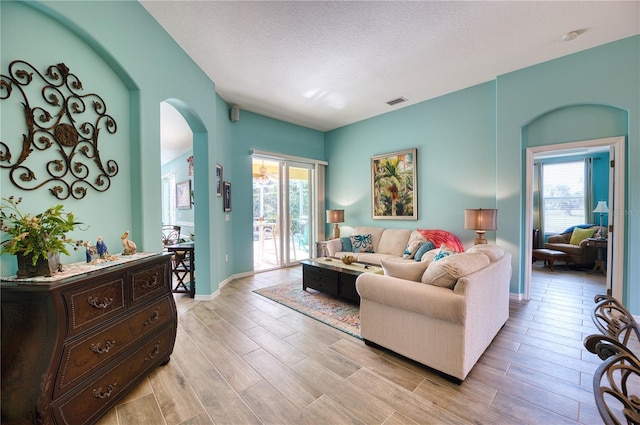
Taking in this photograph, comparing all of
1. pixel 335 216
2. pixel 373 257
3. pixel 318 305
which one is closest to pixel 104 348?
pixel 318 305

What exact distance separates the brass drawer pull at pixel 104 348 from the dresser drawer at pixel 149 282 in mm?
269

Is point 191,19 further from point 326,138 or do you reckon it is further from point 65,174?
point 326,138

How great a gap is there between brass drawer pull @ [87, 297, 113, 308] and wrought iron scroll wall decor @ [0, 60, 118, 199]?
76cm

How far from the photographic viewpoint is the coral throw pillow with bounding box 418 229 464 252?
13.4ft

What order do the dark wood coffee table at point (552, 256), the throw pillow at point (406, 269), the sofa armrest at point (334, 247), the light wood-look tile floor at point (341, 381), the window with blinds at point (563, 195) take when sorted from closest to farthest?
the light wood-look tile floor at point (341, 381) < the throw pillow at point (406, 269) < the sofa armrest at point (334, 247) < the dark wood coffee table at point (552, 256) < the window with blinds at point (563, 195)

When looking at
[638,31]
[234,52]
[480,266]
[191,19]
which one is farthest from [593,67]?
[191,19]

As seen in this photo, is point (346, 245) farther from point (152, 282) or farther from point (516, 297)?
point (152, 282)

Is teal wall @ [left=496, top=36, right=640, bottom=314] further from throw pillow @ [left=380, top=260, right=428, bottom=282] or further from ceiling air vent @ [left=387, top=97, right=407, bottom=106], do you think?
throw pillow @ [left=380, top=260, right=428, bottom=282]

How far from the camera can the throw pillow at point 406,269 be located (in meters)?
2.17

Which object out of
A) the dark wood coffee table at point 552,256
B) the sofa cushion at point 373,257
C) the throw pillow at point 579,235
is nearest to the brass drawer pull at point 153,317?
the sofa cushion at point 373,257

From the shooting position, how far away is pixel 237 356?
7.43 ft

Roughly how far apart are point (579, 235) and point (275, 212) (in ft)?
21.4

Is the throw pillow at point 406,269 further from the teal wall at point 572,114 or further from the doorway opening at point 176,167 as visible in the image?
the doorway opening at point 176,167

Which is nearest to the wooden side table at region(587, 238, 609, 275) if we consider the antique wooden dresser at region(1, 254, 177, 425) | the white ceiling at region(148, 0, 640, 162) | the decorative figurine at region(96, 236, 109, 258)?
the white ceiling at region(148, 0, 640, 162)
